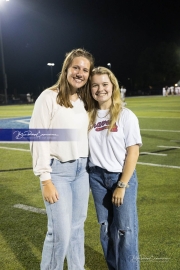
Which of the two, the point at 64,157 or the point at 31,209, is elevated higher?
the point at 64,157

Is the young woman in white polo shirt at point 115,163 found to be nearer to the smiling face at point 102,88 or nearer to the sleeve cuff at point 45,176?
the smiling face at point 102,88

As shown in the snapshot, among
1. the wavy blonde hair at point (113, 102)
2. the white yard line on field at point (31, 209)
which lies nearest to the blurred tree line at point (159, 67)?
the white yard line on field at point (31, 209)

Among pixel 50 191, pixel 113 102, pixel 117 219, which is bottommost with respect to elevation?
pixel 117 219

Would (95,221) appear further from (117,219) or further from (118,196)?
(118,196)

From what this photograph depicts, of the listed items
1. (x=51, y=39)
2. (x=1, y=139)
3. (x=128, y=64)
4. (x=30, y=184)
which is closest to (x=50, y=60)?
(x=51, y=39)

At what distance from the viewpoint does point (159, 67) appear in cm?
7956

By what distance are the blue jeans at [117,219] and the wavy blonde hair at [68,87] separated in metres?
0.53

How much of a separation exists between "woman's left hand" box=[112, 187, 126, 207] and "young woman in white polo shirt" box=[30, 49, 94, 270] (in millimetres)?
256

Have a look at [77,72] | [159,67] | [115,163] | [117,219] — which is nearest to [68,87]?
[77,72]

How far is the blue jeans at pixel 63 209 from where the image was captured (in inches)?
98.3

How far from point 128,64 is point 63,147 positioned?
3456 inches

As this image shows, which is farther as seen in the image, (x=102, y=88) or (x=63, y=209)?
(x=102, y=88)

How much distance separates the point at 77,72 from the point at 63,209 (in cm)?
100

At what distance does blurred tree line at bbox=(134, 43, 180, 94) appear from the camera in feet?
255
